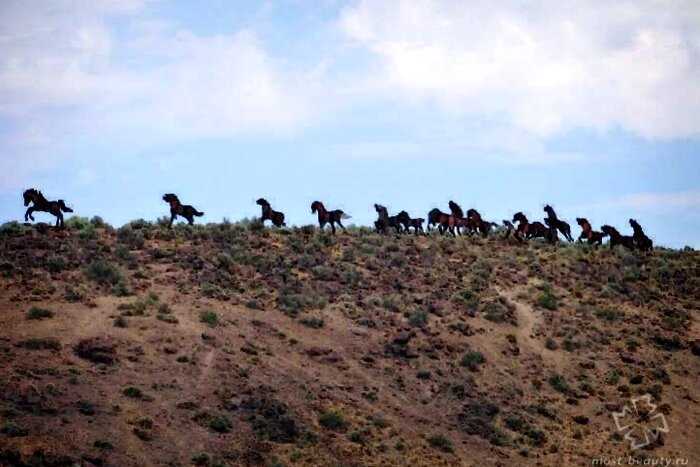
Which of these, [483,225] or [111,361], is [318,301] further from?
[483,225]

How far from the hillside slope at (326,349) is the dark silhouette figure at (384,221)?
183 cm

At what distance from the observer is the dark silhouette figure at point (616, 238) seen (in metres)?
47.8

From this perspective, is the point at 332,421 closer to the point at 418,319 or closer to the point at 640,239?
the point at 418,319

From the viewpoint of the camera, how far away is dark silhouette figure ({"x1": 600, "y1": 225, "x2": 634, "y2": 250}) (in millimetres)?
47781

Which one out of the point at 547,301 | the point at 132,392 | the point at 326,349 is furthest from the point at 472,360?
the point at 132,392

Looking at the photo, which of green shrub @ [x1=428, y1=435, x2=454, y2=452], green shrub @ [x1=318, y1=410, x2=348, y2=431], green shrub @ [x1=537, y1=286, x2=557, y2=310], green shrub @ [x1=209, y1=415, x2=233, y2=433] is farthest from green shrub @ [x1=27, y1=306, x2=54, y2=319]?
green shrub @ [x1=537, y1=286, x2=557, y2=310]

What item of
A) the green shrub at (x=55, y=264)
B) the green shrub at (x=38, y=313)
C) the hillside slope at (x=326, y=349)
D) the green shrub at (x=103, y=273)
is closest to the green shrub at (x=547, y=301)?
the hillside slope at (x=326, y=349)

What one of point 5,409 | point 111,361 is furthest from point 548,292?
point 5,409

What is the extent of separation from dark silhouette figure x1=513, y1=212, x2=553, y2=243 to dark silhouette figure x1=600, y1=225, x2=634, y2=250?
317 cm

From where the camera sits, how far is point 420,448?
2814 centimetres

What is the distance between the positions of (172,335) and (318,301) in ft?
22.4

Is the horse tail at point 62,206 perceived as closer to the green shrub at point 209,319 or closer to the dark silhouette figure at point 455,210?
the green shrub at point 209,319

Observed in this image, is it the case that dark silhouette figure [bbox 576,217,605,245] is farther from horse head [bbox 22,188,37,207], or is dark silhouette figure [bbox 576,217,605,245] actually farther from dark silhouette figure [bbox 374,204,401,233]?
horse head [bbox 22,188,37,207]

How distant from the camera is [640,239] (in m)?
48.2
